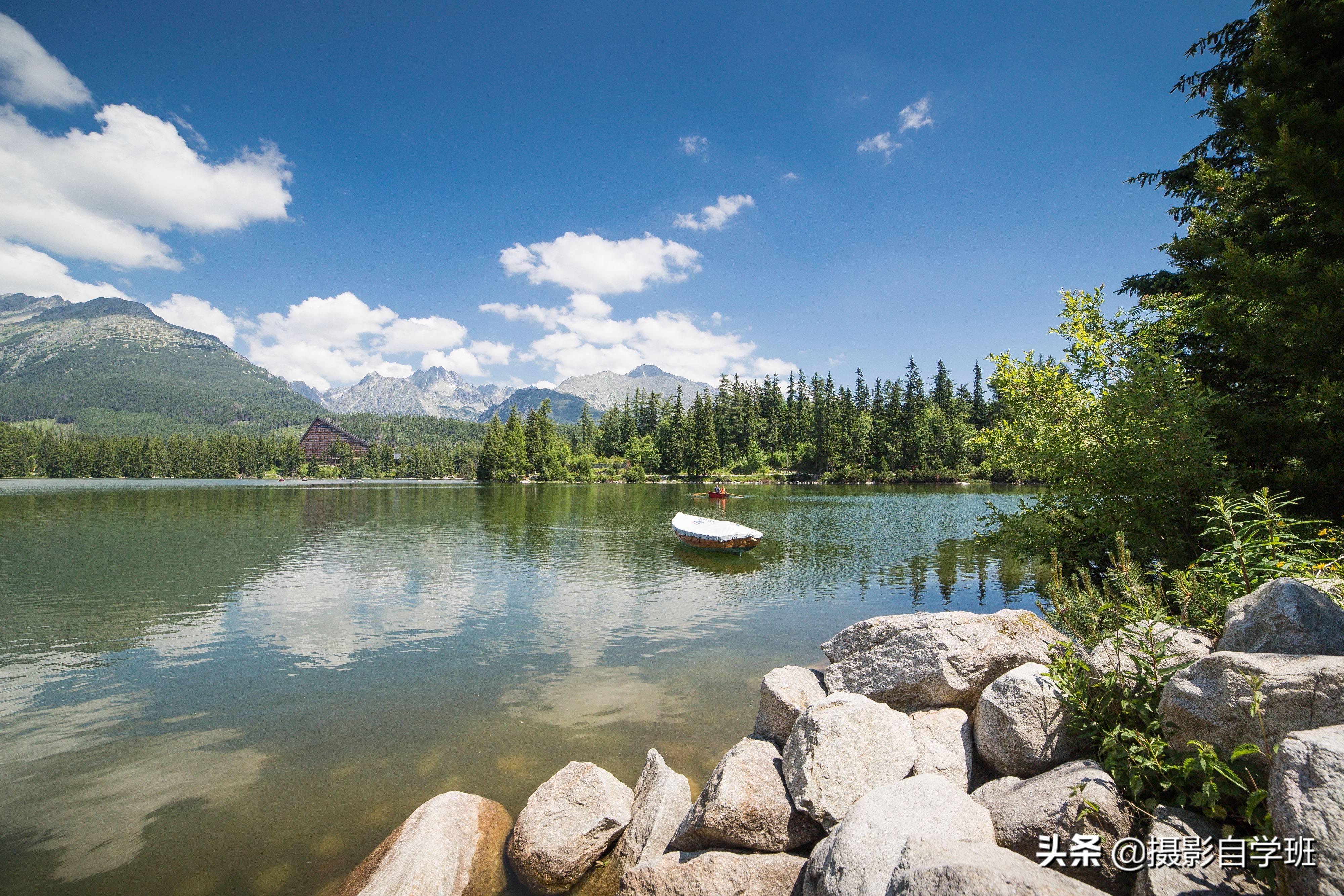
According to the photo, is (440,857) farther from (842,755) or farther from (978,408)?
(978,408)

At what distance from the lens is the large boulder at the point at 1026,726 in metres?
5.42

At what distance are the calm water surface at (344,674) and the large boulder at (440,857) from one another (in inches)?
27.0

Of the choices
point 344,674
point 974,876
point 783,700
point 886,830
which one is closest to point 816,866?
point 886,830

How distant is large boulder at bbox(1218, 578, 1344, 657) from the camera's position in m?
4.34

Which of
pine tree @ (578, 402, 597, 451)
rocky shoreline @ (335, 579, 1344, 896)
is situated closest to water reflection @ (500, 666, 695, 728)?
rocky shoreline @ (335, 579, 1344, 896)

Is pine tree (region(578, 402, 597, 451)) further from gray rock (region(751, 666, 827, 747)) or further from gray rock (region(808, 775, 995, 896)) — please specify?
gray rock (region(808, 775, 995, 896))

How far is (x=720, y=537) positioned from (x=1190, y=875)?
2565 cm

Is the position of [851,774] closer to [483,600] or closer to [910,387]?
[483,600]

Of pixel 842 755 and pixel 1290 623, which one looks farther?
pixel 842 755

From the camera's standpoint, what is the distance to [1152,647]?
5.12 meters

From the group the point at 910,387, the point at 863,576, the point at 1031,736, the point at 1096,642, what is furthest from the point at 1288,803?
the point at 910,387

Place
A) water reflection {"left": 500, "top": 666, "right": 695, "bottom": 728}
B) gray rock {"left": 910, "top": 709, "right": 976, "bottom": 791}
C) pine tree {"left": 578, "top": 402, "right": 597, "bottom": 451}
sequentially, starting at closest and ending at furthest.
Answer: gray rock {"left": 910, "top": 709, "right": 976, "bottom": 791} → water reflection {"left": 500, "top": 666, "right": 695, "bottom": 728} → pine tree {"left": 578, "top": 402, "right": 597, "bottom": 451}

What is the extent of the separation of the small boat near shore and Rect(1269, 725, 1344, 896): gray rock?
84.2 ft

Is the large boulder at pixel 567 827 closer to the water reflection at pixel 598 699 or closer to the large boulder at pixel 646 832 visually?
the large boulder at pixel 646 832
